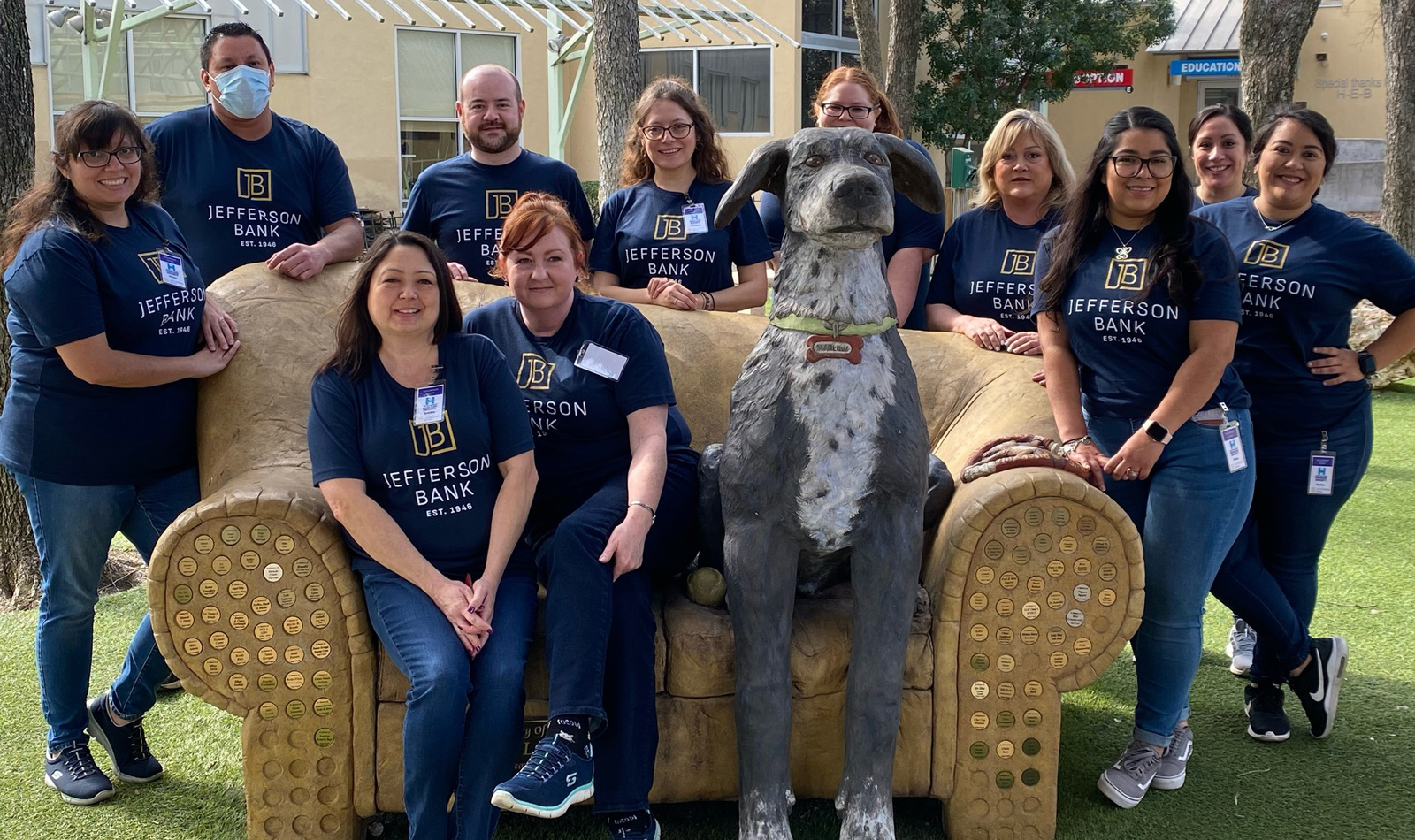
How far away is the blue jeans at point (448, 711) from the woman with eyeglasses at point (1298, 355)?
77.6 inches

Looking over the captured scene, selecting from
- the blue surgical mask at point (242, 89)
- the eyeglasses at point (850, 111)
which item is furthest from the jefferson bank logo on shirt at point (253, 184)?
the eyeglasses at point (850, 111)

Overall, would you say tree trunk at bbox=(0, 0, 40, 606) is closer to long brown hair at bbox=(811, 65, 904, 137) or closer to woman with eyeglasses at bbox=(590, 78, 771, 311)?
woman with eyeglasses at bbox=(590, 78, 771, 311)

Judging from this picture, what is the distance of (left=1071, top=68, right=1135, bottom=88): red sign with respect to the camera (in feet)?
54.9

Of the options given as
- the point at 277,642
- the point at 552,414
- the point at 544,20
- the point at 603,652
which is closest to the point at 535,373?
the point at 552,414

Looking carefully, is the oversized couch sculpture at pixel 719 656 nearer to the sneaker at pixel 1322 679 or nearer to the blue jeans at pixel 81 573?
the blue jeans at pixel 81 573

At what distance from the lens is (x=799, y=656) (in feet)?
8.45

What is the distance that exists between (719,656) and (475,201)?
1.83 m

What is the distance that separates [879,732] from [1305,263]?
170 centimetres

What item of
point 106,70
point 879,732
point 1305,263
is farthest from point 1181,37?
point 879,732

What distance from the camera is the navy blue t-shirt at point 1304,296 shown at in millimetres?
2957

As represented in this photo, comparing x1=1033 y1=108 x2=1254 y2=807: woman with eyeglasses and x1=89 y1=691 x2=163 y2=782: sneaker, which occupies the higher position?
x1=1033 y1=108 x2=1254 y2=807: woman with eyeglasses

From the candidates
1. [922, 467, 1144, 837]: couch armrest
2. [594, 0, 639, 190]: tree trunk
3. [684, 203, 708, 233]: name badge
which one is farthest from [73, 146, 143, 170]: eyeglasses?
[594, 0, 639, 190]: tree trunk

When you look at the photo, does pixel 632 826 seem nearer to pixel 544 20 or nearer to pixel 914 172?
pixel 914 172

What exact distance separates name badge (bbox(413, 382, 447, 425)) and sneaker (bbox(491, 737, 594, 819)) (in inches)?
29.5
